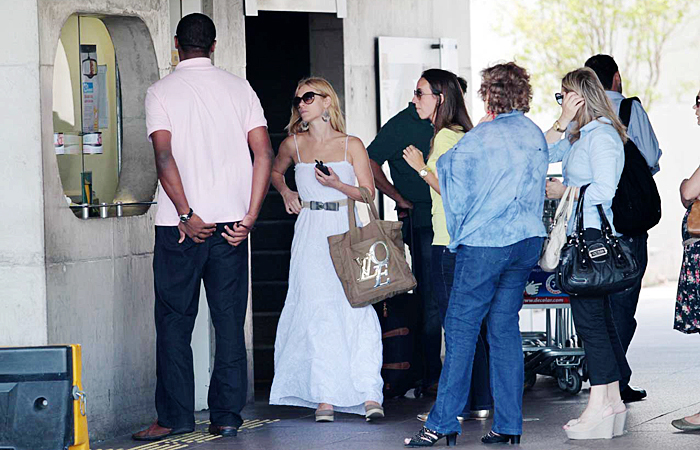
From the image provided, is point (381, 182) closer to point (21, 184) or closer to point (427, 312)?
point (427, 312)

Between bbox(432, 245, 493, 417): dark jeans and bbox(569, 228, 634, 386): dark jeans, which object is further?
bbox(432, 245, 493, 417): dark jeans

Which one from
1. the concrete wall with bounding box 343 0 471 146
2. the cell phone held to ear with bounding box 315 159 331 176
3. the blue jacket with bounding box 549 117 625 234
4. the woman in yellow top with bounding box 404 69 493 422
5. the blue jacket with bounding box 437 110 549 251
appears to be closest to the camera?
the blue jacket with bounding box 437 110 549 251

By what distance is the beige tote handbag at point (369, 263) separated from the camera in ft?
22.7

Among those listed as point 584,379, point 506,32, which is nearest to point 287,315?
point 584,379

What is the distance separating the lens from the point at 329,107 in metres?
7.09

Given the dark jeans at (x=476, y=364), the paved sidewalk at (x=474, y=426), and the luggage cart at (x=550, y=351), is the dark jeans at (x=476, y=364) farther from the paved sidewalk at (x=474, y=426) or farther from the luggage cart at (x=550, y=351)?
the luggage cart at (x=550, y=351)

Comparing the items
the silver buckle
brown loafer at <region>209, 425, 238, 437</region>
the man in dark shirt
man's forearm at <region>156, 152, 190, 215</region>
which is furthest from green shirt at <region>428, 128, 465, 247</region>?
brown loafer at <region>209, 425, 238, 437</region>

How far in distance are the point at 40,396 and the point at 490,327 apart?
6.76ft

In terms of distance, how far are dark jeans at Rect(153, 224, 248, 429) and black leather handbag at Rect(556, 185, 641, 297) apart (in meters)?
1.61

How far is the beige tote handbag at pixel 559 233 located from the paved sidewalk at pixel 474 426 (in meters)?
0.85

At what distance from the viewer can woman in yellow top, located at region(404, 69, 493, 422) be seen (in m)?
6.73

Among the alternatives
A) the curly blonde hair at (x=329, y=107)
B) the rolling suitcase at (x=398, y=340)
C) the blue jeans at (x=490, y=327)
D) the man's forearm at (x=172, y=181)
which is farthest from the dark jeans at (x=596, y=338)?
the man's forearm at (x=172, y=181)

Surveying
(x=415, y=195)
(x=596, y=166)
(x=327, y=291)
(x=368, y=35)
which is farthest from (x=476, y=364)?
(x=368, y=35)

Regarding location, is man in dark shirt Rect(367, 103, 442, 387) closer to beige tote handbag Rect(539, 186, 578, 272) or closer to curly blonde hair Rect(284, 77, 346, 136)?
curly blonde hair Rect(284, 77, 346, 136)
